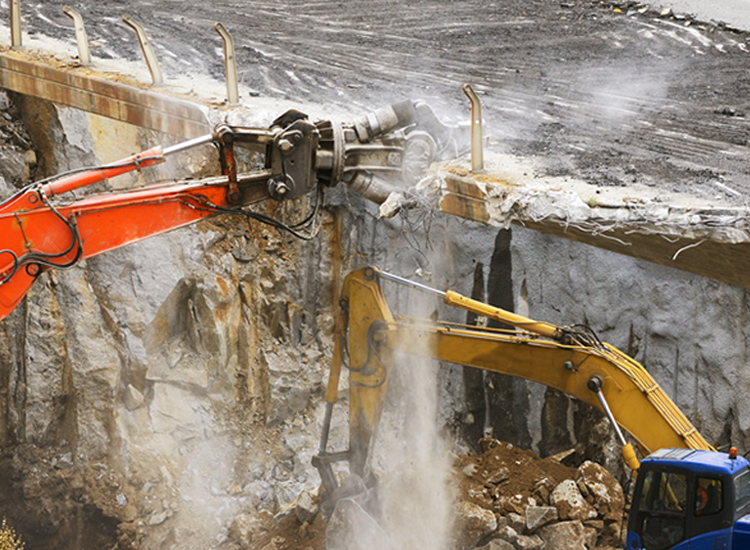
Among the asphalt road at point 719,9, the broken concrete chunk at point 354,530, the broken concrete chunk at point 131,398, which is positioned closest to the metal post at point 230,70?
the broken concrete chunk at point 131,398

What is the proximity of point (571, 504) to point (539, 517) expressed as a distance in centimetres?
37

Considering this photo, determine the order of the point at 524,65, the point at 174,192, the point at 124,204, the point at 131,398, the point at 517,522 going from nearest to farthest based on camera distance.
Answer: the point at 124,204
the point at 174,192
the point at 517,522
the point at 131,398
the point at 524,65

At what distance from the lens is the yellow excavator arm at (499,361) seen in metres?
6.38

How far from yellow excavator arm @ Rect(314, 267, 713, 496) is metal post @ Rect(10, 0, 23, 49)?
6.51m

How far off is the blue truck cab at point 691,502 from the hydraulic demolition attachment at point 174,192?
3.42 metres

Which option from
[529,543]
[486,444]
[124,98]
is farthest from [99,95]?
[529,543]

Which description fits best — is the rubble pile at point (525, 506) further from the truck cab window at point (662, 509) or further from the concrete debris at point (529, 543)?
the truck cab window at point (662, 509)

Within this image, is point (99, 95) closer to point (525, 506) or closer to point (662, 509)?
point (525, 506)

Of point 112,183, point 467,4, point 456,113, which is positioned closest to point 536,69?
point 456,113

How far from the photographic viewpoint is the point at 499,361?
6.97 metres

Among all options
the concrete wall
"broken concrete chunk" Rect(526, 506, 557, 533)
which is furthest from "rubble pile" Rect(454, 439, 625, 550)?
the concrete wall

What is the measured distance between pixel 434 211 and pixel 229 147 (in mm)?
2566

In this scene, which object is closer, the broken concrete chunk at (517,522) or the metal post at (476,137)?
the metal post at (476,137)

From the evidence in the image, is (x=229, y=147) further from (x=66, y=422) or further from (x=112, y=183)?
(x=66, y=422)
